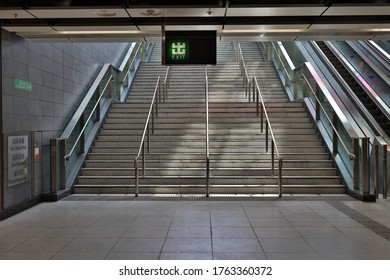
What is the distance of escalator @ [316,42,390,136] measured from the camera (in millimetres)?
→ 8512

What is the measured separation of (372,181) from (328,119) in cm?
185

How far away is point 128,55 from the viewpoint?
1191cm

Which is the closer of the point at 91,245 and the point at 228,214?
the point at 91,245

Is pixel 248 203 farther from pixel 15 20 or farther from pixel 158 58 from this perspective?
pixel 158 58

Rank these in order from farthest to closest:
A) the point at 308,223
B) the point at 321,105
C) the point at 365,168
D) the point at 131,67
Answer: the point at 131,67, the point at 321,105, the point at 365,168, the point at 308,223

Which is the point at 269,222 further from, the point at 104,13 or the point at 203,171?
the point at 104,13

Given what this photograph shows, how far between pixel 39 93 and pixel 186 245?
3988 millimetres

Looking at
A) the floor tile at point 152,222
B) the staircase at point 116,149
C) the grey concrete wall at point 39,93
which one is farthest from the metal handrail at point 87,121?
the floor tile at point 152,222

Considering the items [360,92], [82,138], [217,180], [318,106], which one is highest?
[360,92]

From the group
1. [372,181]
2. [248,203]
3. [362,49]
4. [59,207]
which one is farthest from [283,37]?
[362,49]

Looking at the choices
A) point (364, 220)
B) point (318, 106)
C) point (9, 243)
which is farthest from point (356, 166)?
point (9, 243)

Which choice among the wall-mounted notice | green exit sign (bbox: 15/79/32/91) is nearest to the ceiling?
green exit sign (bbox: 15/79/32/91)

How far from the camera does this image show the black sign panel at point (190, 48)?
5.11 meters

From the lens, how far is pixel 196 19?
198 inches
